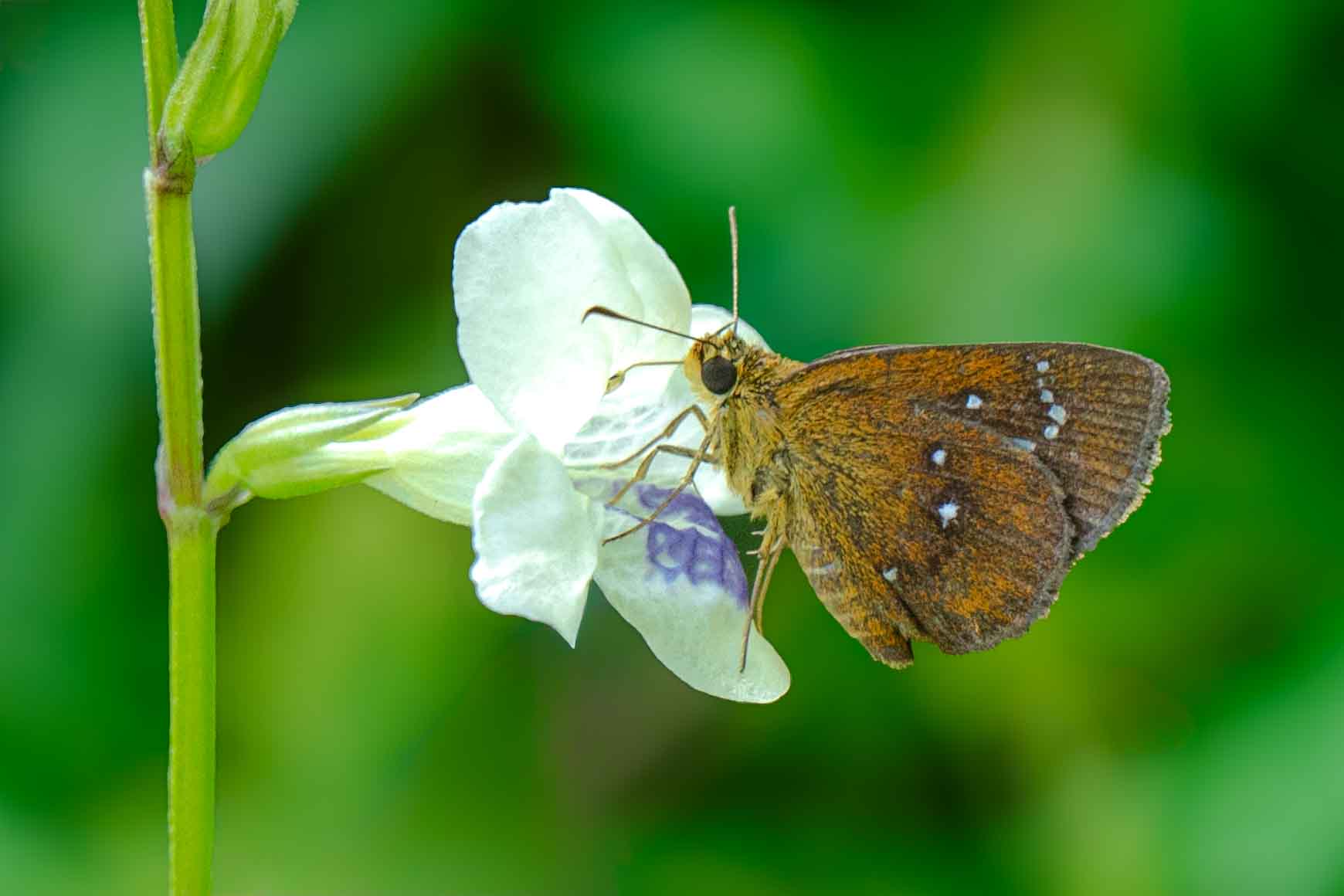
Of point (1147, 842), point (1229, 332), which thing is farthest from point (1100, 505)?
point (1229, 332)

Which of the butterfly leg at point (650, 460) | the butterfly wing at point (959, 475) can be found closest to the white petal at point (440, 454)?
the butterfly leg at point (650, 460)

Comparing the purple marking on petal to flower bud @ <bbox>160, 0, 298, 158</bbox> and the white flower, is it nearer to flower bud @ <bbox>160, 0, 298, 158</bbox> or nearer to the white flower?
the white flower

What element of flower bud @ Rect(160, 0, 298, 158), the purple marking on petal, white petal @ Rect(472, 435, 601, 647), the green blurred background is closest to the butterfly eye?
the purple marking on petal

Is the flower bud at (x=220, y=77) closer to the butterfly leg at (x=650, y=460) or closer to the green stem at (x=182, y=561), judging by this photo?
the green stem at (x=182, y=561)

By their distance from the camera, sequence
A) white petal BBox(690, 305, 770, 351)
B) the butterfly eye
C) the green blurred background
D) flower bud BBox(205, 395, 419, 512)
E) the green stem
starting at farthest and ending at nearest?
the green blurred background → white petal BBox(690, 305, 770, 351) → the butterfly eye → flower bud BBox(205, 395, 419, 512) → the green stem

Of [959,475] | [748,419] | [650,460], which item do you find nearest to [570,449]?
[650,460]

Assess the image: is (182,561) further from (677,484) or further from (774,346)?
(774,346)
